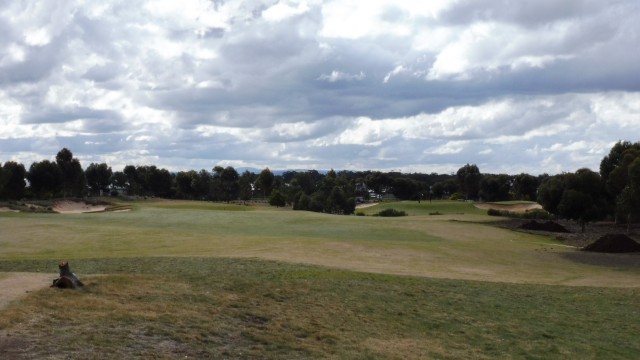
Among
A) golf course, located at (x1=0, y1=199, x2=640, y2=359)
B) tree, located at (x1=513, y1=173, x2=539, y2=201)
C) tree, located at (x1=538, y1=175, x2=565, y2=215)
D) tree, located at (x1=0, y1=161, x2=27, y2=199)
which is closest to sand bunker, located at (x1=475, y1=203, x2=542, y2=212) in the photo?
tree, located at (x1=513, y1=173, x2=539, y2=201)

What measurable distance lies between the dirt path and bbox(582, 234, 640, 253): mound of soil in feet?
Answer: 152

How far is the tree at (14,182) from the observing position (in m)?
130

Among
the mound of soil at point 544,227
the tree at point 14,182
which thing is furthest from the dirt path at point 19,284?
the tree at point 14,182

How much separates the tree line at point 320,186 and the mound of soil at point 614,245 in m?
9.19

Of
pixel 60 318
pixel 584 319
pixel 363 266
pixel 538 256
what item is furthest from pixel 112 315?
pixel 538 256

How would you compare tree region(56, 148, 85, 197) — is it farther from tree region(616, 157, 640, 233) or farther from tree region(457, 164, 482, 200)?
tree region(616, 157, 640, 233)

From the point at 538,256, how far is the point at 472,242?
9.44 meters

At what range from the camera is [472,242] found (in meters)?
55.8

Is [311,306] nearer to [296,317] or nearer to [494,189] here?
[296,317]

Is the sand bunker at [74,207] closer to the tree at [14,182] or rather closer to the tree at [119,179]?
the tree at [14,182]

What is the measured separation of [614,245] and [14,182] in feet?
399

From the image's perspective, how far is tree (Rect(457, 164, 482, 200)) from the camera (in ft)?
599

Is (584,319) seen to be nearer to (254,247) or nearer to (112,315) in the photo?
(112,315)

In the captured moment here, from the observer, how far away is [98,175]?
16562 centimetres
